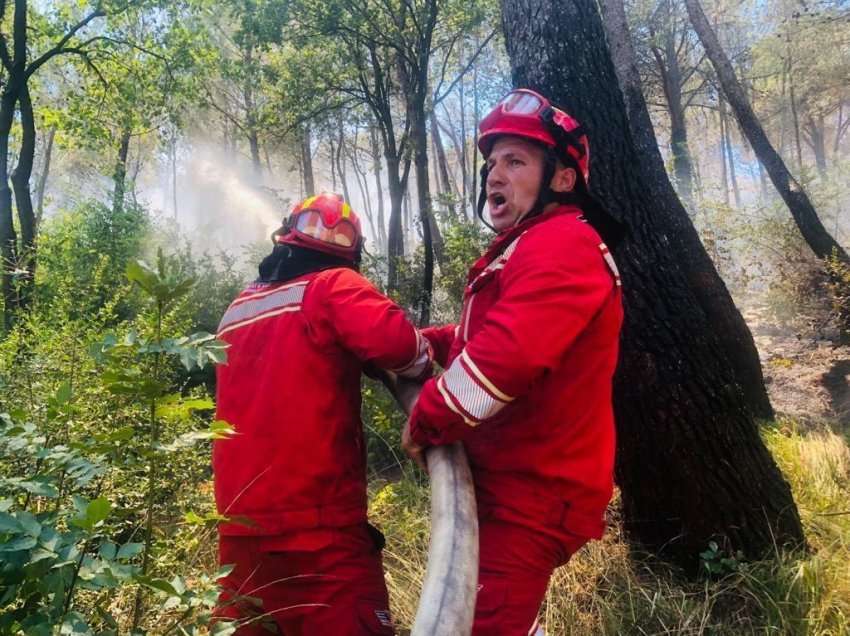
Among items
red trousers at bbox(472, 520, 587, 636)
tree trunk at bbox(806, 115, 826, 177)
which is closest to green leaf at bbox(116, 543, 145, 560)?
red trousers at bbox(472, 520, 587, 636)

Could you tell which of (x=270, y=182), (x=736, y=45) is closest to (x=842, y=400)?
(x=736, y=45)

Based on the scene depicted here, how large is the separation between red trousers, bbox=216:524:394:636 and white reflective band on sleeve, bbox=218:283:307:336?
34.2 inches

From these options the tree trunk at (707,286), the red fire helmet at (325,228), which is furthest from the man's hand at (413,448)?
the tree trunk at (707,286)

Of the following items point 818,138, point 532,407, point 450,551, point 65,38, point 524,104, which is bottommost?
point 450,551

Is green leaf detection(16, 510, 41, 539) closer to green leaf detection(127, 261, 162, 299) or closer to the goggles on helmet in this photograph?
green leaf detection(127, 261, 162, 299)

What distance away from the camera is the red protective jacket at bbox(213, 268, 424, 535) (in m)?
2.10

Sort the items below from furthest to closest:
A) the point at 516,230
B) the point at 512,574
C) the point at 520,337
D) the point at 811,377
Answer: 1. the point at 811,377
2. the point at 516,230
3. the point at 512,574
4. the point at 520,337

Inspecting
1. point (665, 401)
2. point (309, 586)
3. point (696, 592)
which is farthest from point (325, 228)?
point (696, 592)

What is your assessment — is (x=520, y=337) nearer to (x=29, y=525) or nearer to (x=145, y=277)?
(x=145, y=277)

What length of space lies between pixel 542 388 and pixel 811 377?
307 inches

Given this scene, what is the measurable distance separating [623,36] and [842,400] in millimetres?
5389

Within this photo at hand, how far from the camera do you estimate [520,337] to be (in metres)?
1.60

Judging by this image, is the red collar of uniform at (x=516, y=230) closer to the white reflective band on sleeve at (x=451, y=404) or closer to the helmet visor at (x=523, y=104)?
the helmet visor at (x=523, y=104)

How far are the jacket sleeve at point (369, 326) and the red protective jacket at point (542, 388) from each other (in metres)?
0.41
